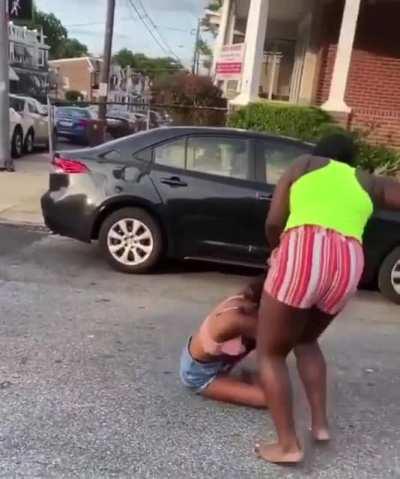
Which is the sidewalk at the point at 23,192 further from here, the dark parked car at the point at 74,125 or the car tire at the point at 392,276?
the dark parked car at the point at 74,125

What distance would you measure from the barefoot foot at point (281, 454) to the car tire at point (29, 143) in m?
16.3

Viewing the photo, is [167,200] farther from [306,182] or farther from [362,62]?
[362,62]

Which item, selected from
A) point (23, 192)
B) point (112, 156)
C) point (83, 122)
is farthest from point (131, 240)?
point (83, 122)

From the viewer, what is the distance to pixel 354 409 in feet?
13.4

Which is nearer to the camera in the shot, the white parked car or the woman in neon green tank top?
the woman in neon green tank top

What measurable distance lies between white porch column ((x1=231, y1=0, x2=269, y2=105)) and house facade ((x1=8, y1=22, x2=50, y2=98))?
26636 mm

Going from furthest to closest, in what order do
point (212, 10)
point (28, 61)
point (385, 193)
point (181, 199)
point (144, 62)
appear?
1. point (144, 62)
2. point (28, 61)
3. point (212, 10)
4. point (181, 199)
5. point (385, 193)

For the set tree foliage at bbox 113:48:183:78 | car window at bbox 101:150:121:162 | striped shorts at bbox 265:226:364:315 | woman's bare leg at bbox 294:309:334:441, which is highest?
striped shorts at bbox 265:226:364:315

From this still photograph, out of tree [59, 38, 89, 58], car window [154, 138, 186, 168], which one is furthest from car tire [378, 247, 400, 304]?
tree [59, 38, 89, 58]

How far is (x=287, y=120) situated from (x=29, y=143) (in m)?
9.36

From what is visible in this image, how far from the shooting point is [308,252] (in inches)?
123

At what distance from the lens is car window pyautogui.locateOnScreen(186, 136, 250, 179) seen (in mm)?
6891

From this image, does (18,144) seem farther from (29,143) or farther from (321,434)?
(321,434)

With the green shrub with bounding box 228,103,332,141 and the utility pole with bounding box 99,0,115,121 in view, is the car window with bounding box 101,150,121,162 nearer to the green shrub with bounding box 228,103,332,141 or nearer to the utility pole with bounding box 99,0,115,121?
the green shrub with bounding box 228,103,332,141
